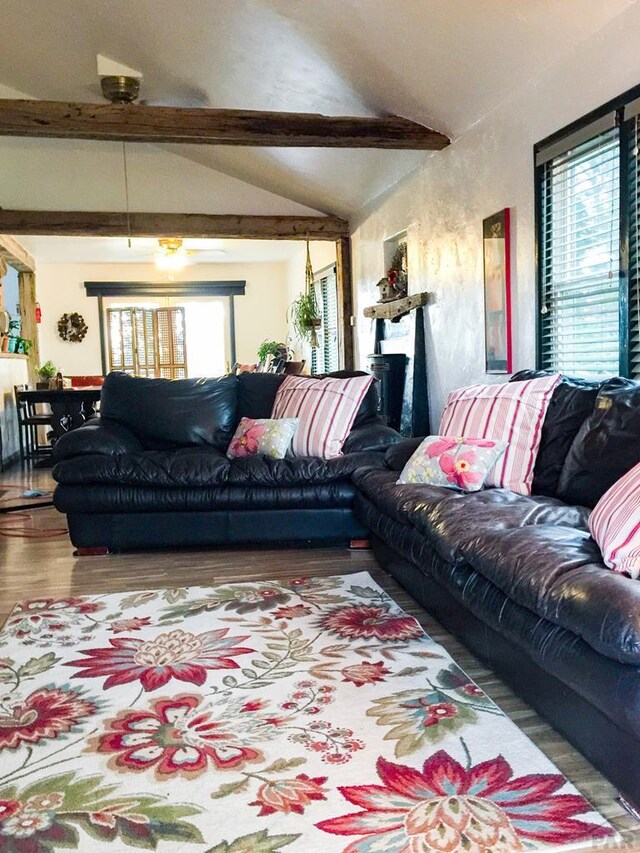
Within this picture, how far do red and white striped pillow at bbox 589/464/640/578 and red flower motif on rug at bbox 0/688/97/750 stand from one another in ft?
4.85

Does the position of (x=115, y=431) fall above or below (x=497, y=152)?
below

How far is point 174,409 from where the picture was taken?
14.6 feet

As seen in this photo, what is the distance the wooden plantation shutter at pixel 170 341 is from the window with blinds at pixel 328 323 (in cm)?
258

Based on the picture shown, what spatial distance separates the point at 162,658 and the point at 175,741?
1.86 ft

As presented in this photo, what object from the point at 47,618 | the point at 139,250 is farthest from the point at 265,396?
Answer: the point at 139,250

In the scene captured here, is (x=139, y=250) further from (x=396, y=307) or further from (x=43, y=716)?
(x=43, y=716)

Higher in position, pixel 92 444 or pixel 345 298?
pixel 345 298

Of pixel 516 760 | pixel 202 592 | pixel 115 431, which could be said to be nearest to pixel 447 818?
pixel 516 760

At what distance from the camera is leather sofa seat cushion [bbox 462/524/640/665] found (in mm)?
1572

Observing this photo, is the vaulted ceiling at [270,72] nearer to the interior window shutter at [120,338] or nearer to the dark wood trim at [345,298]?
the dark wood trim at [345,298]

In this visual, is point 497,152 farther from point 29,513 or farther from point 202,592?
point 29,513

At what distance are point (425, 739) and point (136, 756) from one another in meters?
0.73

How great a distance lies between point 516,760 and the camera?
5.91 feet

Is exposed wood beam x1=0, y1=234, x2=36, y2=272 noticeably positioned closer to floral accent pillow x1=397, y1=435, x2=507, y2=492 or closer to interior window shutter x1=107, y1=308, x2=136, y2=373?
interior window shutter x1=107, y1=308, x2=136, y2=373
